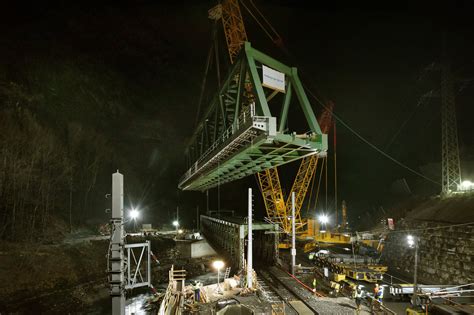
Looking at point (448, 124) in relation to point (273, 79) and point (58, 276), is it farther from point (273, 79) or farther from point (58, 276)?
point (58, 276)

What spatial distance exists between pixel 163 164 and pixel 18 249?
45.1 m

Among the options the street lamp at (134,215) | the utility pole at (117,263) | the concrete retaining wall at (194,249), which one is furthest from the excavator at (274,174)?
the utility pole at (117,263)

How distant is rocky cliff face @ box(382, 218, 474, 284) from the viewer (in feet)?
68.1

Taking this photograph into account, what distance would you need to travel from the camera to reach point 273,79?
19.4 m

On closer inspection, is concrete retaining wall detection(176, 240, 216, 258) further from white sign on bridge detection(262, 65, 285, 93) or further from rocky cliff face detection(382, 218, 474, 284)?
white sign on bridge detection(262, 65, 285, 93)

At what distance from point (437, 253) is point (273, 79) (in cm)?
2092

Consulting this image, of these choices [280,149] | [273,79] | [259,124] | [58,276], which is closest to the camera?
[259,124]

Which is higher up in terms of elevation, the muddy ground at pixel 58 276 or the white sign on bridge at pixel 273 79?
the white sign on bridge at pixel 273 79

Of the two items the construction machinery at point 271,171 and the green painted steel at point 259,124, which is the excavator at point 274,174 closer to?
the construction machinery at point 271,171

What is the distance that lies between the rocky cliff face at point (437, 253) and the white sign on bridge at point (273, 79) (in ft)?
60.0

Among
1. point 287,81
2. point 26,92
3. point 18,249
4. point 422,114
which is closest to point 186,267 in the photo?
point 18,249

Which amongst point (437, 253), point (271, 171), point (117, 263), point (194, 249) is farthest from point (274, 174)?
point (117, 263)

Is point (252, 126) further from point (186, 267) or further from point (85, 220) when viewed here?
point (85, 220)

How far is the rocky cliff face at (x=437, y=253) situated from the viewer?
2077 cm
